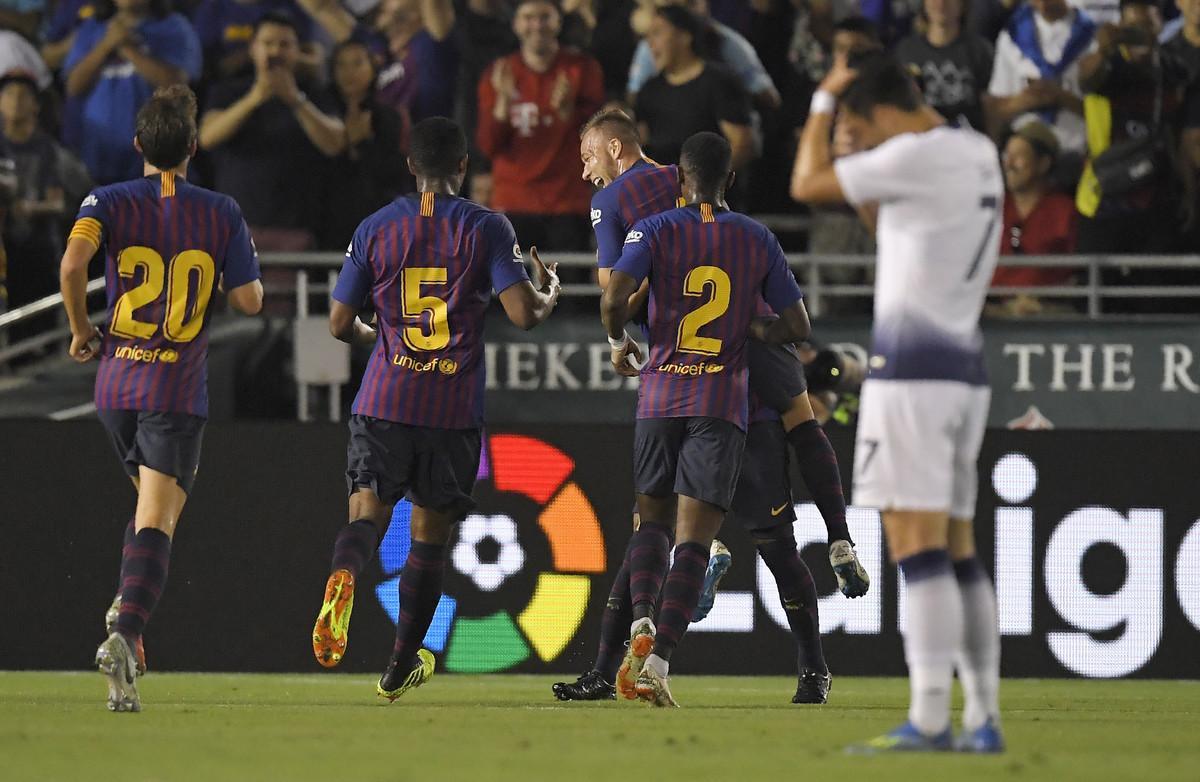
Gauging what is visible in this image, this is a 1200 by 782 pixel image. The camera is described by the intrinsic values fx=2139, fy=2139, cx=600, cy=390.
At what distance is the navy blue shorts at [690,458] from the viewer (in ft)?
28.5

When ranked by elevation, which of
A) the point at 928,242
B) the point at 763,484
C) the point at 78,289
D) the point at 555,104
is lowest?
the point at 763,484

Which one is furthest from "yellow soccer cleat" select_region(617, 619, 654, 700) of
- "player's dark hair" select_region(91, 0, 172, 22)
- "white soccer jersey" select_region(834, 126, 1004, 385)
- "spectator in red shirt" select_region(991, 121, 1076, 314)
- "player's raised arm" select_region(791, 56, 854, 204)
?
"player's dark hair" select_region(91, 0, 172, 22)

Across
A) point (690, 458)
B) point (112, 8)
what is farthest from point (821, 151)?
point (112, 8)

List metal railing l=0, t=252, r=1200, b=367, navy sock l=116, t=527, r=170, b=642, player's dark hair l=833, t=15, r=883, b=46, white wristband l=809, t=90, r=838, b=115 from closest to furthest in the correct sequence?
1. white wristband l=809, t=90, r=838, b=115
2. navy sock l=116, t=527, r=170, b=642
3. metal railing l=0, t=252, r=1200, b=367
4. player's dark hair l=833, t=15, r=883, b=46

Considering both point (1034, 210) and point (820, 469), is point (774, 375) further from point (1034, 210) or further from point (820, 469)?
point (1034, 210)

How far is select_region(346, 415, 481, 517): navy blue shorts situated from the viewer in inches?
339

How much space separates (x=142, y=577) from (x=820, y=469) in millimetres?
3065

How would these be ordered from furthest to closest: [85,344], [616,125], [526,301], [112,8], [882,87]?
[112,8]
[616,125]
[526,301]
[85,344]
[882,87]

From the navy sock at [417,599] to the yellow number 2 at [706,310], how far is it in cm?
134

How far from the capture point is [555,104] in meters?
13.7

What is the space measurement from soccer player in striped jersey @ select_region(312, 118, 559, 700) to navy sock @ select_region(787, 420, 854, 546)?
1533 millimetres

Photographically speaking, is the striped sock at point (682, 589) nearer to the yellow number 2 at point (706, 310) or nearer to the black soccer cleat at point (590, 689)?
the black soccer cleat at point (590, 689)

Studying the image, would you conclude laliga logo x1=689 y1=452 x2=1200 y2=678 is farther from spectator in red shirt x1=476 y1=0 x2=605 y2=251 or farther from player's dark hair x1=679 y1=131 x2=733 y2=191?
player's dark hair x1=679 y1=131 x2=733 y2=191

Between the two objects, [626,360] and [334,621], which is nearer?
[334,621]
